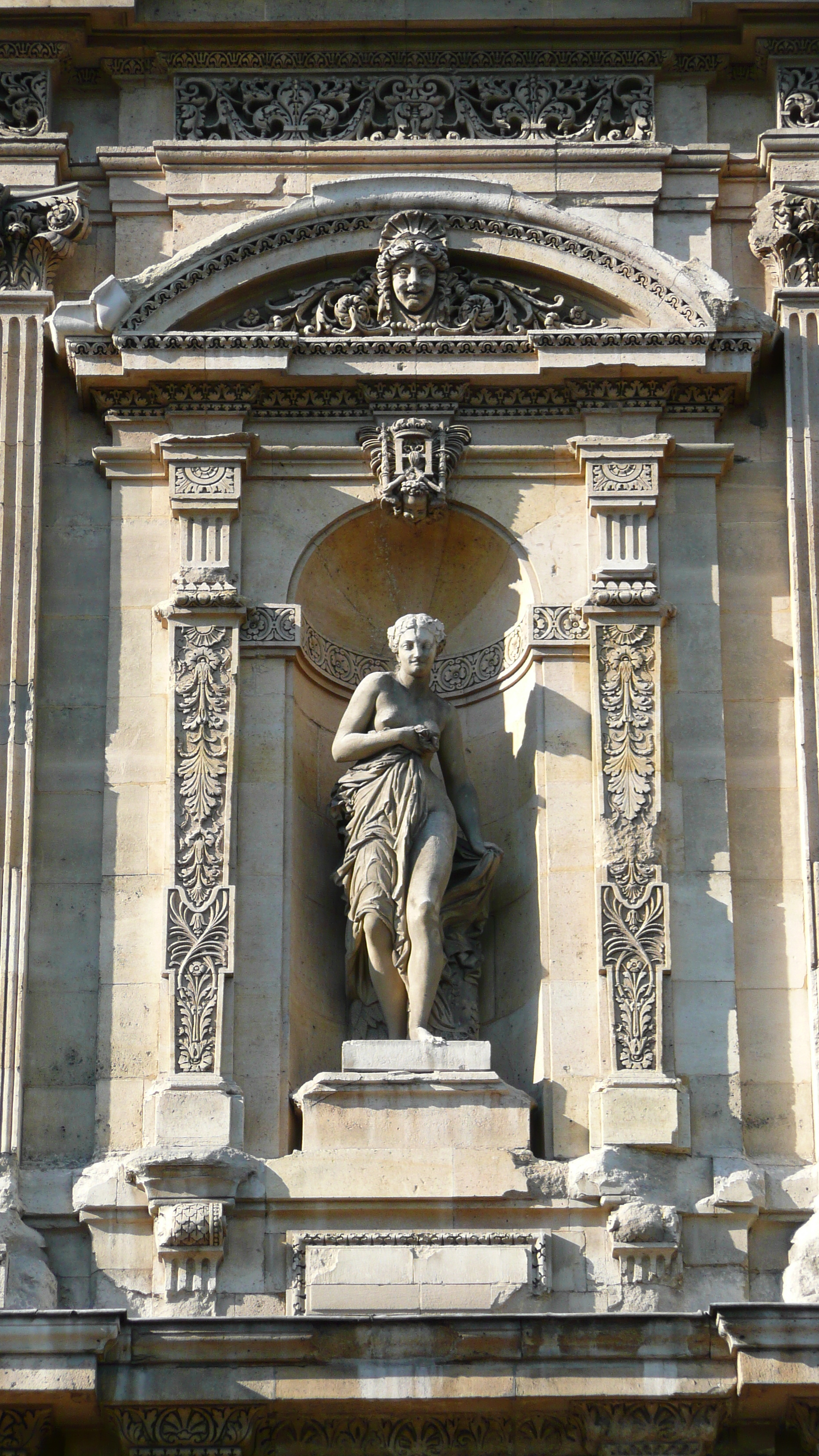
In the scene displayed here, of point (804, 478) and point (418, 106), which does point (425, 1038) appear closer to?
point (804, 478)

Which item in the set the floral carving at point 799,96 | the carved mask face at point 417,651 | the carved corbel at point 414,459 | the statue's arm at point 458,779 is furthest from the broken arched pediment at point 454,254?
the statue's arm at point 458,779

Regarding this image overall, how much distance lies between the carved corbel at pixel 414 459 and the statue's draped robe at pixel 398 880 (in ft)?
5.29

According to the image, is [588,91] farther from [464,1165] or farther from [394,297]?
[464,1165]

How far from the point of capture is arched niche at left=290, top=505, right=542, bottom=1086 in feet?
61.1

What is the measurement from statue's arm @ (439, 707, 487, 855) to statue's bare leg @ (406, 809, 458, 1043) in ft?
1.10

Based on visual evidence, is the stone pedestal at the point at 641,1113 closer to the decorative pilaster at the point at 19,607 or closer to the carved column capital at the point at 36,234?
the decorative pilaster at the point at 19,607

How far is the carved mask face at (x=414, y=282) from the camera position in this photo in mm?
19734

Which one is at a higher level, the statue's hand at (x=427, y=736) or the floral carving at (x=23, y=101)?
the floral carving at (x=23, y=101)

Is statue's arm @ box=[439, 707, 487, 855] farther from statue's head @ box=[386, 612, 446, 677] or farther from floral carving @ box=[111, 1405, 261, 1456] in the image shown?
floral carving @ box=[111, 1405, 261, 1456]

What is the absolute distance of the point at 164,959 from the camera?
18.0m

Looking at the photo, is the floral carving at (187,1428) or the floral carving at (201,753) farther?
the floral carving at (201,753)

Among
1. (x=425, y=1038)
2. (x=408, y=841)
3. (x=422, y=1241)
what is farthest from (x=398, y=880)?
(x=422, y=1241)

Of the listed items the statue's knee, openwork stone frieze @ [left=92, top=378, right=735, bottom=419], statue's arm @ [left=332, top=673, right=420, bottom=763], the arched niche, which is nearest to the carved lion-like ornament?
openwork stone frieze @ [left=92, top=378, right=735, bottom=419]

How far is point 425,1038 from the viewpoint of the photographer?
18.0 metres
